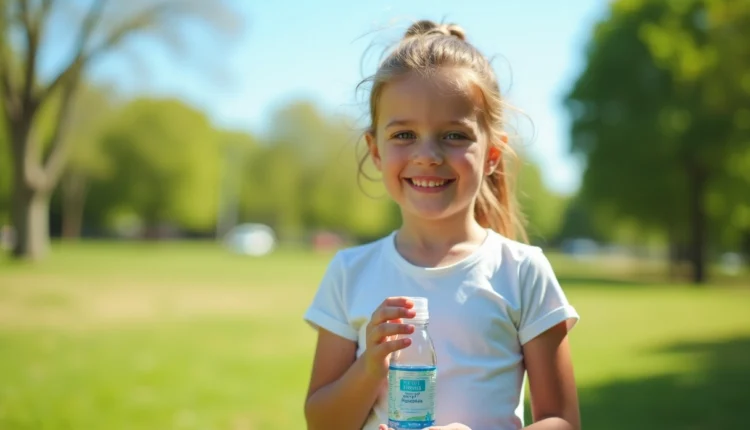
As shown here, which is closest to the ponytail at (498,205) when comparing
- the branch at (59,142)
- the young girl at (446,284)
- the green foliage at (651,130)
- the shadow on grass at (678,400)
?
the young girl at (446,284)

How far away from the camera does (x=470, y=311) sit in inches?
94.1

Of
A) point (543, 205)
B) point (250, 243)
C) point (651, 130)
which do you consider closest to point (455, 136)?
point (651, 130)

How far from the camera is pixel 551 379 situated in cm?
239

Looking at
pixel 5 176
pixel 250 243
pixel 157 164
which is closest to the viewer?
pixel 5 176

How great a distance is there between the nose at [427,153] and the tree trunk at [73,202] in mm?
67761

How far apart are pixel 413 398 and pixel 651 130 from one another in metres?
34.3

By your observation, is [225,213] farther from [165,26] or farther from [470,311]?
[470,311]

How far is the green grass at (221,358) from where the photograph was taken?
7.46m

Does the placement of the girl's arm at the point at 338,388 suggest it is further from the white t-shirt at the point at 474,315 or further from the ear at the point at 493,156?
the ear at the point at 493,156

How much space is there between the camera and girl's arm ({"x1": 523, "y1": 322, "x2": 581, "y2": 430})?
2.39m

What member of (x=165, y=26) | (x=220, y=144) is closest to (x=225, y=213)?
(x=220, y=144)

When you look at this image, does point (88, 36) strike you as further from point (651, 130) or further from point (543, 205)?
point (543, 205)

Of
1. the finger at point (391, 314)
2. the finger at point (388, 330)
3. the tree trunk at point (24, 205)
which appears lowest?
the finger at point (388, 330)

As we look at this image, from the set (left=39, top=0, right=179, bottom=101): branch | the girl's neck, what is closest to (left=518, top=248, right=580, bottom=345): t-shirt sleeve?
the girl's neck
